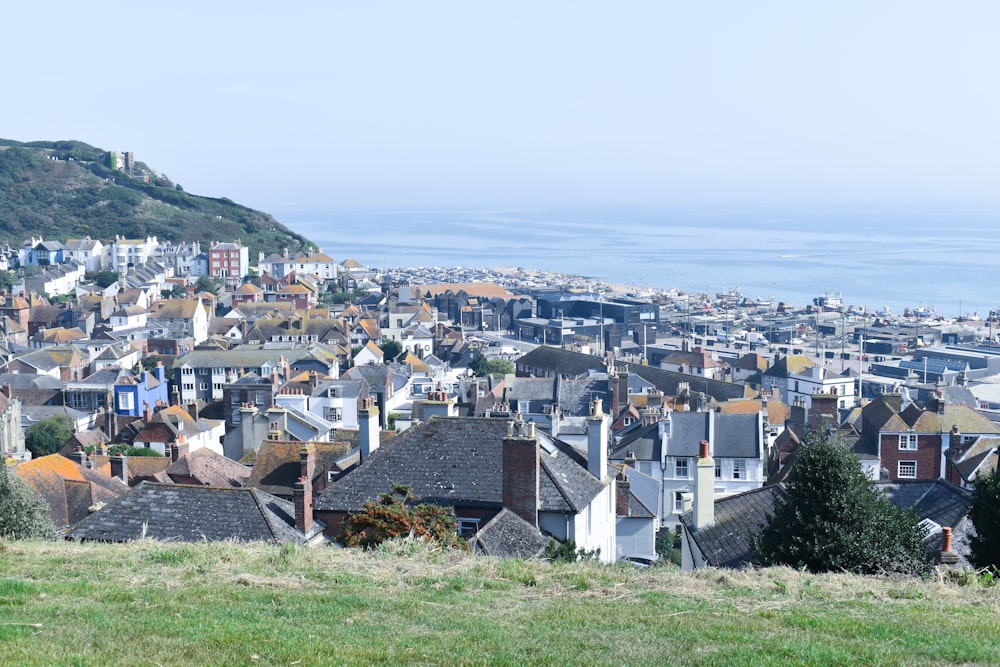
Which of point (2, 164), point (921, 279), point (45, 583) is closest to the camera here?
point (45, 583)

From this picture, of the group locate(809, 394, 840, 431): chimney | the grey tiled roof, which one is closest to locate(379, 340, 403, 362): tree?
locate(809, 394, 840, 431): chimney

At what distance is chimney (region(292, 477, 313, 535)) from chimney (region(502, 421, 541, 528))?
3.43 meters

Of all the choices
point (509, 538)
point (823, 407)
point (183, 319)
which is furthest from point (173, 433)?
point (183, 319)

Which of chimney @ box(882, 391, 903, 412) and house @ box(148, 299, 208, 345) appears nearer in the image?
chimney @ box(882, 391, 903, 412)

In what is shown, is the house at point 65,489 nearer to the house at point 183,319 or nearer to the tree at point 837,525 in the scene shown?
the tree at point 837,525

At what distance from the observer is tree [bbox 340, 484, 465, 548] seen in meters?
16.5

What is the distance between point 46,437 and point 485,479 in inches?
1214

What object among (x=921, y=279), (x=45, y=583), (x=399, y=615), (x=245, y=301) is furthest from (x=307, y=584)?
(x=921, y=279)

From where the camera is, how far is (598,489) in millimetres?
20750

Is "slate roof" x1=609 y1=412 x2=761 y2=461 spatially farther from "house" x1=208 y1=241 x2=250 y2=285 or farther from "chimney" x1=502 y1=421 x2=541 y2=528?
"house" x1=208 y1=241 x2=250 y2=285

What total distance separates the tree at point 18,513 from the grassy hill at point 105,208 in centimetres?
11826

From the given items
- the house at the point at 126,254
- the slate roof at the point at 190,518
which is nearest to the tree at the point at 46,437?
the slate roof at the point at 190,518

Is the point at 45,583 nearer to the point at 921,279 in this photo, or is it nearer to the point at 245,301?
the point at 245,301

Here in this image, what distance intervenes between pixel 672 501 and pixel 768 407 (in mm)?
17525
